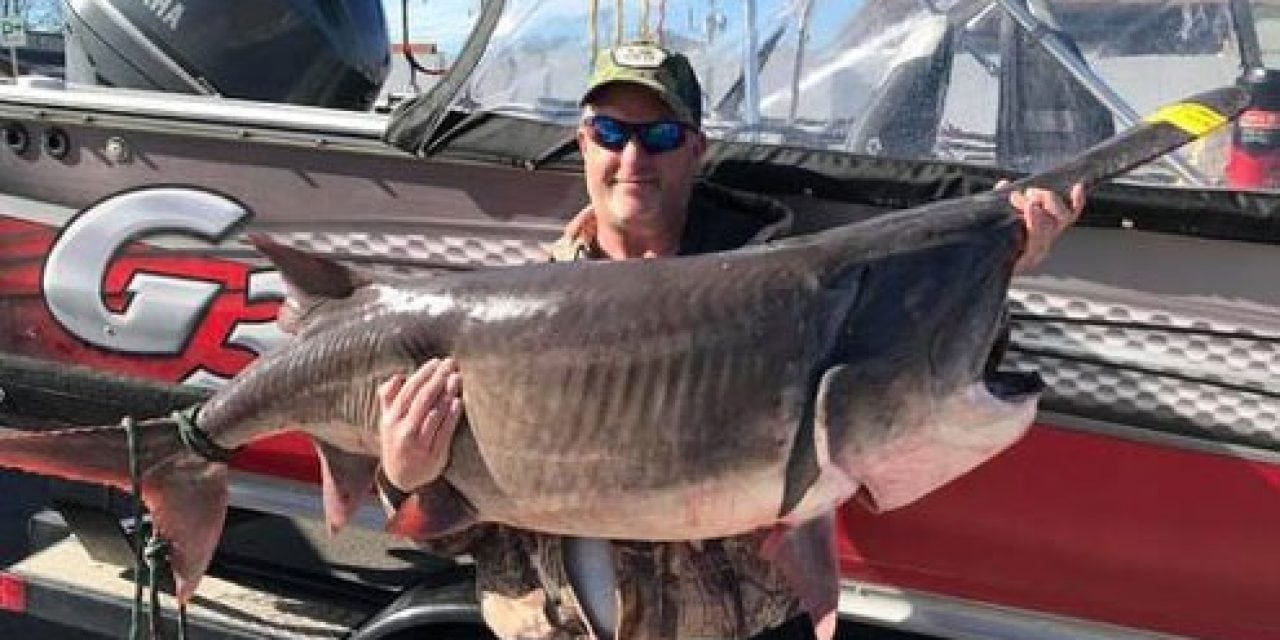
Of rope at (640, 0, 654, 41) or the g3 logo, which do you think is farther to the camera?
the g3 logo

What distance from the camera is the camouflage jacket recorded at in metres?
2.36

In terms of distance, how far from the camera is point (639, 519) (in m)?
2.15

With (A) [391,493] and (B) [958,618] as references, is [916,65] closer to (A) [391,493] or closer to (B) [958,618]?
(B) [958,618]

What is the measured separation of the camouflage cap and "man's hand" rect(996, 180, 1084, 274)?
1.73ft

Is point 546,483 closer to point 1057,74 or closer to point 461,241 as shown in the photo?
point 461,241

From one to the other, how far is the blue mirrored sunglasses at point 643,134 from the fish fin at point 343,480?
0.65 metres

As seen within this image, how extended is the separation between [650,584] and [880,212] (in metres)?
0.83

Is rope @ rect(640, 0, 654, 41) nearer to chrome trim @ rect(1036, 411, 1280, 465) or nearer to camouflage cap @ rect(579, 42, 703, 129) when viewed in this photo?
camouflage cap @ rect(579, 42, 703, 129)

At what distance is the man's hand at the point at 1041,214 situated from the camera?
2105 mm

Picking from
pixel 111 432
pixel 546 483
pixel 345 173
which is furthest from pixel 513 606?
pixel 345 173

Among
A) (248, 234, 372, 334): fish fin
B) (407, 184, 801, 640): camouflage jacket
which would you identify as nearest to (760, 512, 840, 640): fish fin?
(407, 184, 801, 640): camouflage jacket

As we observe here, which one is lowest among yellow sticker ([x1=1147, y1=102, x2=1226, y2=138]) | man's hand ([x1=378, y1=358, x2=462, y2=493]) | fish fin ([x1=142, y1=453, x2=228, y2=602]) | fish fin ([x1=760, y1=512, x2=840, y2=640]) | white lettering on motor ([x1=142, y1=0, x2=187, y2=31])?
fish fin ([x1=142, y1=453, x2=228, y2=602])

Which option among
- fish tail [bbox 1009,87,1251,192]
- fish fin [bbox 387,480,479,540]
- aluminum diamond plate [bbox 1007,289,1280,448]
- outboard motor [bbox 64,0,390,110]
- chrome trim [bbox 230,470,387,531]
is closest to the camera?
fish tail [bbox 1009,87,1251,192]

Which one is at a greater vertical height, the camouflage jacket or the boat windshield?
the boat windshield
